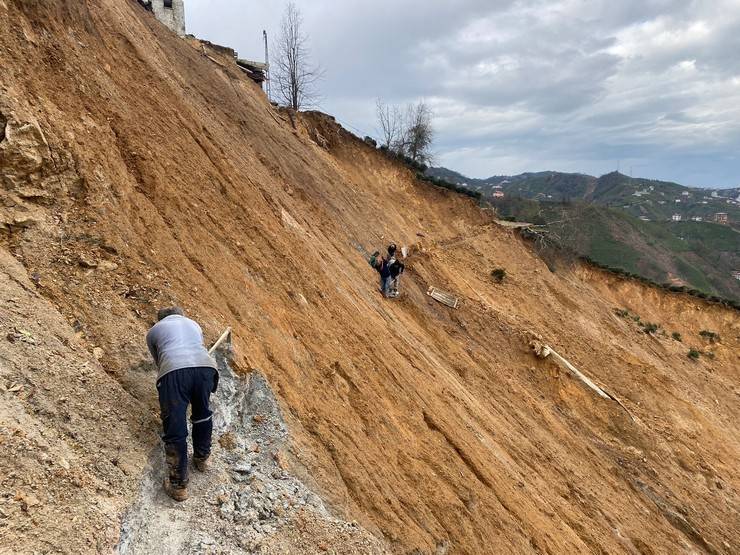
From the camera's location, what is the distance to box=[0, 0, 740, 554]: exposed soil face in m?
4.02

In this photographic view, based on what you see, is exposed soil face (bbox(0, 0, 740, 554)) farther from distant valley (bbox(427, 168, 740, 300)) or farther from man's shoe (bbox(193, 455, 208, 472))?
distant valley (bbox(427, 168, 740, 300))

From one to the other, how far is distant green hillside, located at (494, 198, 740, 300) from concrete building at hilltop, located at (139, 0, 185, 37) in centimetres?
4479

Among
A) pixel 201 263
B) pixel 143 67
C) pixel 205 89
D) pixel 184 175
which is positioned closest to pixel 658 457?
pixel 201 263

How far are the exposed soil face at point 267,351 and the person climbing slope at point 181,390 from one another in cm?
29

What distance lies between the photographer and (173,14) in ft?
63.5

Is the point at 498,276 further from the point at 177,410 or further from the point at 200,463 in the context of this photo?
the point at 177,410

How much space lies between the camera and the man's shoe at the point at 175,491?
13.1 ft

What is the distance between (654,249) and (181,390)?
9492cm

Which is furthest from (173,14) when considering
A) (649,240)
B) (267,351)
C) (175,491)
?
(649,240)

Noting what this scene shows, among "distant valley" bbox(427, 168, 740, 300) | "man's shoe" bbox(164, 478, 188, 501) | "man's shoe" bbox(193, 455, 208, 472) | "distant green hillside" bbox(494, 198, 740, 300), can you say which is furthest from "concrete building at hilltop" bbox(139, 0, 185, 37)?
"distant green hillside" bbox(494, 198, 740, 300)

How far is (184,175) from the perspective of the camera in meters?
8.16

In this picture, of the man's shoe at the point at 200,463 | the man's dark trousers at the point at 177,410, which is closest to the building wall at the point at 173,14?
the man's dark trousers at the point at 177,410

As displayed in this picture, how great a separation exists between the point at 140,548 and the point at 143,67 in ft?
32.1

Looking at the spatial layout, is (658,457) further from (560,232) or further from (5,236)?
(560,232)
